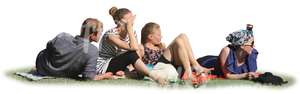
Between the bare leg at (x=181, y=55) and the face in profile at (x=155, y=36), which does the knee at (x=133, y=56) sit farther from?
the bare leg at (x=181, y=55)

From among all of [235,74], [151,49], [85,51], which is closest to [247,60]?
[235,74]

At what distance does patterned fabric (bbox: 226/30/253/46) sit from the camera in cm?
1105

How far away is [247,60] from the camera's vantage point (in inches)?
436

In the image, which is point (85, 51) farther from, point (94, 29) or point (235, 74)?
point (235, 74)

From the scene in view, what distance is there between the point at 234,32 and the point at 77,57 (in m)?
1.62

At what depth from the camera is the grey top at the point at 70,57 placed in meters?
10.6

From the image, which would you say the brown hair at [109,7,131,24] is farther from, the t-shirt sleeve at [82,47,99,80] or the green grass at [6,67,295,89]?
the green grass at [6,67,295,89]

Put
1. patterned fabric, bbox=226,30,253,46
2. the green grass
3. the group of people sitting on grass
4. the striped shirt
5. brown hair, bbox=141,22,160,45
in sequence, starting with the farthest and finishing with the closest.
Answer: patterned fabric, bbox=226,30,253,46 < brown hair, bbox=141,22,160,45 < the striped shirt < the group of people sitting on grass < the green grass

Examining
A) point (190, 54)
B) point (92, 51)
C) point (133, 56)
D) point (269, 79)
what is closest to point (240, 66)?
point (269, 79)

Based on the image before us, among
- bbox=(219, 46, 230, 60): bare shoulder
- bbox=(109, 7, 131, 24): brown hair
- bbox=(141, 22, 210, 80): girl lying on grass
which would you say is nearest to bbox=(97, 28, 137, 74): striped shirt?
bbox=(109, 7, 131, 24): brown hair

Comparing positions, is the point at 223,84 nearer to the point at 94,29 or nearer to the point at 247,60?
the point at 247,60

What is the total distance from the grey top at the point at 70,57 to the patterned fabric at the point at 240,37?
1392mm

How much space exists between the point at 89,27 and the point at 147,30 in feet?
1.94

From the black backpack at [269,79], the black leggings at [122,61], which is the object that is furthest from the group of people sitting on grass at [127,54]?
the black backpack at [269,79]
